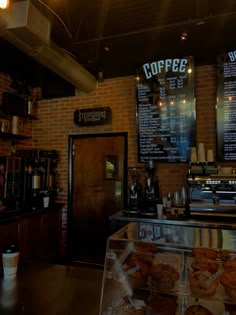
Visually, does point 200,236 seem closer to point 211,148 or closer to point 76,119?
point 211,148

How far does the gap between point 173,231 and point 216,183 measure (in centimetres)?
173

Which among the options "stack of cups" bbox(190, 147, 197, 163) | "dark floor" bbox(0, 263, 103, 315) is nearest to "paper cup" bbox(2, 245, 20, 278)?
"dark floor" bbox(0, 263, 103, 315)

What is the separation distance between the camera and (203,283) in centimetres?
112

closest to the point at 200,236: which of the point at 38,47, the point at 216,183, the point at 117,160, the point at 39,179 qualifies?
the point at 216,183

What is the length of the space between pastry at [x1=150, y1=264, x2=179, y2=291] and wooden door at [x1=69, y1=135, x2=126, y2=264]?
112 inches

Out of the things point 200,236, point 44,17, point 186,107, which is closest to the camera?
point 200,236

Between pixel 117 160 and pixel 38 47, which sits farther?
pixel 117 160

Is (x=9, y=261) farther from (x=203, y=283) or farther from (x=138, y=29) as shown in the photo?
(x=138, y=29)

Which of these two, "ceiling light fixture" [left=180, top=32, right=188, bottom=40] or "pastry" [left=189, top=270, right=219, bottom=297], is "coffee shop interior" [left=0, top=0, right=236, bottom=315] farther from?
"pastry" [left=189, top=270, right=219, bottom=297]

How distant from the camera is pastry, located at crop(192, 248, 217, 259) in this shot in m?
1.20

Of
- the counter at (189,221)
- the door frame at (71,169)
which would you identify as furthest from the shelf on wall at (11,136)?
the counter at (189,221)

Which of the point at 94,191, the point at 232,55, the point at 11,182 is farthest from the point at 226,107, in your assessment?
the point at 11,182

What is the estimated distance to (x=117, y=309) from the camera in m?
1.13

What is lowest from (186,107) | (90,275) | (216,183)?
(90,275)
